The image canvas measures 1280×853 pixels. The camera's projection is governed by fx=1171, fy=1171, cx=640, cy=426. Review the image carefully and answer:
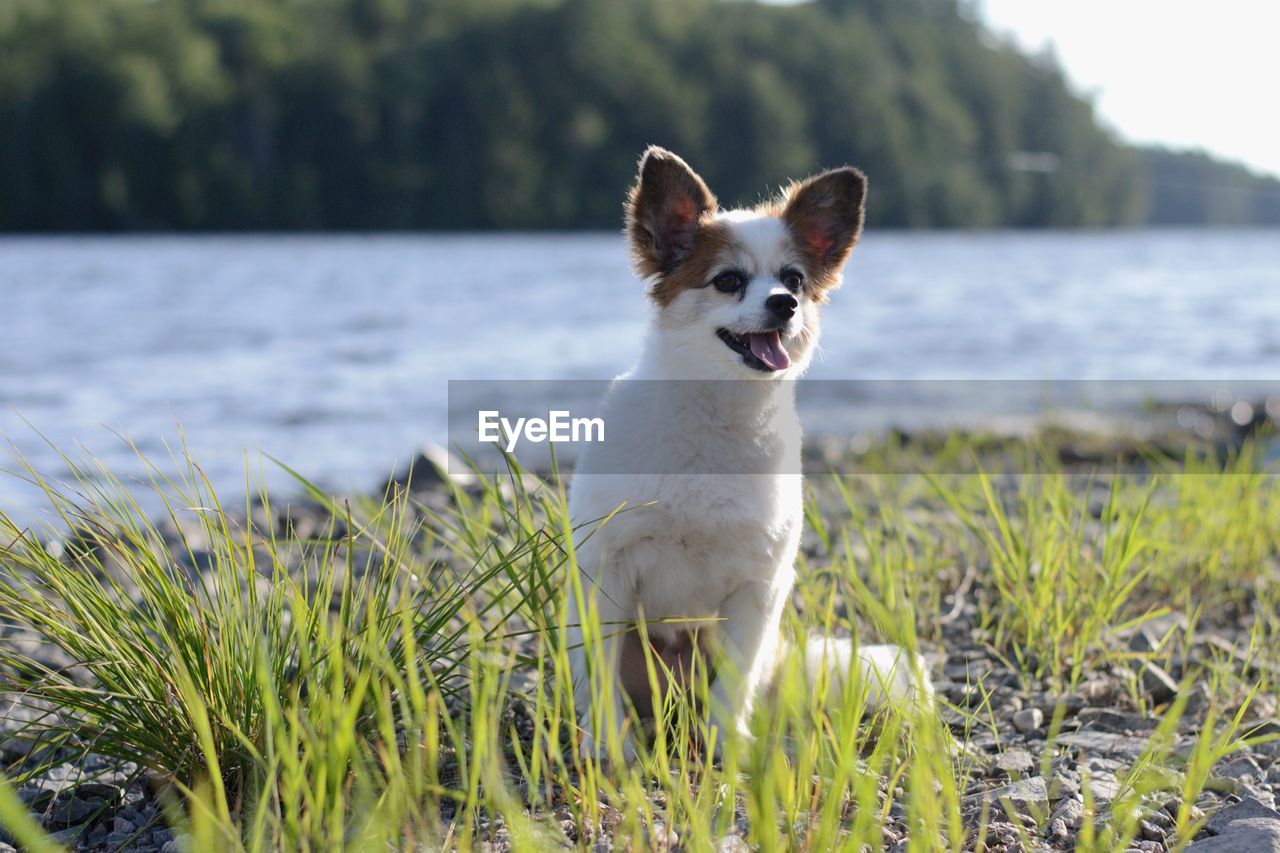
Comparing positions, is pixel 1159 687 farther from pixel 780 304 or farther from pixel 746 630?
pixel 780 304

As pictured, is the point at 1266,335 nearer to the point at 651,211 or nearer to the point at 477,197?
the point at 651,211

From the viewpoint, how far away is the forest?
44.9 metres

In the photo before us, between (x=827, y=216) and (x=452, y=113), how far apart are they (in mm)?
52690

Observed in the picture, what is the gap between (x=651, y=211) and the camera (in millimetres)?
3219

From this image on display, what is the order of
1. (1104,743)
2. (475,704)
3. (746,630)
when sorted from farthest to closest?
(1104,743) < (746,630) < (475,704)

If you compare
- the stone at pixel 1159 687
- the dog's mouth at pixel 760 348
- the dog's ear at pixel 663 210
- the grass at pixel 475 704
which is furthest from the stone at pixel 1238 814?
the dog's ear at pixel 663 210

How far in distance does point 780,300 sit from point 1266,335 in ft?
59.6

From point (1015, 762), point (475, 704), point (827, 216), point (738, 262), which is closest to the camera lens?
point (475, 704)

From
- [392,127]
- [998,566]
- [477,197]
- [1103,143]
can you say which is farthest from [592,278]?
[1103,143]

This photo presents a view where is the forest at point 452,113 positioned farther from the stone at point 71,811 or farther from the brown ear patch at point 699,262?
the stone at point 71,811

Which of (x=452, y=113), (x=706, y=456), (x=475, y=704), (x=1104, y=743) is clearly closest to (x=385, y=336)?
(x=706, y=456)

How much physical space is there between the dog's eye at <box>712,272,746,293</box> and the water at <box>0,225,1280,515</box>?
0.74m

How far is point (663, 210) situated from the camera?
10.6 ft

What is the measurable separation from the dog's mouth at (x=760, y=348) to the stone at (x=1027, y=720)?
3.78ft
